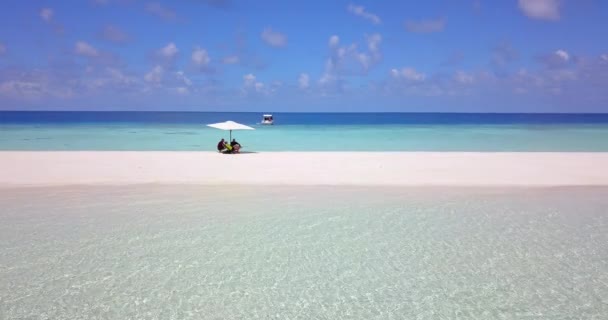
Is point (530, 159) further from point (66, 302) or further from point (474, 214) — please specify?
point (66, 302)

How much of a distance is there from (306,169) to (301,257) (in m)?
8.54

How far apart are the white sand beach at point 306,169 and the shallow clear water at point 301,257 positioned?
2.35m

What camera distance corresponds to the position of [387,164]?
1598 centimetres

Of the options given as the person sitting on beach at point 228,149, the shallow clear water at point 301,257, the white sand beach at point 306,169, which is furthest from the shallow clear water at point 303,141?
the shallow clear water at point 301,257

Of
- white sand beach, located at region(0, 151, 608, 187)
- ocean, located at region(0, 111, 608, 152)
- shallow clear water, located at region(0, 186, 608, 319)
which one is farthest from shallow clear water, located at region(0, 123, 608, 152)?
shallow clear water, located at region(0, 186, 608, 319)

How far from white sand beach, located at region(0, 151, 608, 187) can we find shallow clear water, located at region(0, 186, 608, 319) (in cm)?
235

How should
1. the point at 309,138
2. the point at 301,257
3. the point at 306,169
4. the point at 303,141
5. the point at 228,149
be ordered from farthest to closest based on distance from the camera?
the point at 309,138, the point at 303,141, the point at 228,149, the point at 306,169, the point at 301,257

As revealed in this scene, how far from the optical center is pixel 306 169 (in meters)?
14.6

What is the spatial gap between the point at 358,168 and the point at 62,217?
8.84 metres

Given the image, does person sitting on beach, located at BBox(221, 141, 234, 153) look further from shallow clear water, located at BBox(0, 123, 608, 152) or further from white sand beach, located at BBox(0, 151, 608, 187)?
shallow clear water, located at BBox(0, 123, 608, 152)

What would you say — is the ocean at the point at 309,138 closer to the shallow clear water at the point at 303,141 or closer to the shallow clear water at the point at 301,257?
the shallow clear water at the point at 303,141

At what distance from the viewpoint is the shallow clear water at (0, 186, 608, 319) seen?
4578 millimetres

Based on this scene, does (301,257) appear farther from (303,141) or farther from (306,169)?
(303,141)

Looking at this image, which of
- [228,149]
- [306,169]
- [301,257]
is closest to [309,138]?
[228,149]
